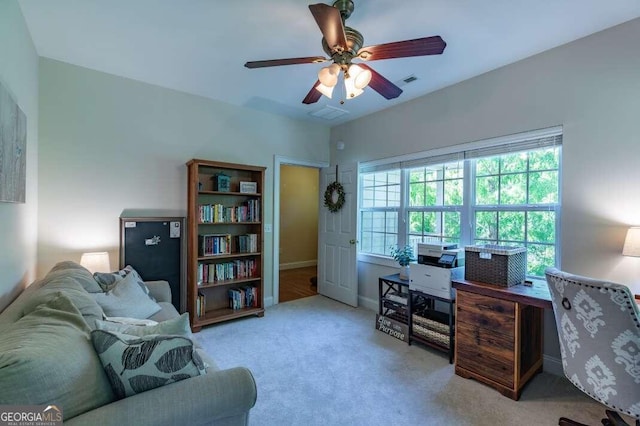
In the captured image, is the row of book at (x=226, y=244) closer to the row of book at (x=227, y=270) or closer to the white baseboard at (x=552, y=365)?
the row of book at (x=227, y=270)

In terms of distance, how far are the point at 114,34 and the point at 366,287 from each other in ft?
12.3

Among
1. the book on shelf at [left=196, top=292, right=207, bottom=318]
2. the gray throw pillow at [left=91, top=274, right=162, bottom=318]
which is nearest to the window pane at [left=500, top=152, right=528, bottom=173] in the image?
the gray throw pillow at [left=91, top=274, right=162, bottom=318]

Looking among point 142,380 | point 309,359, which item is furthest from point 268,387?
point 142,380

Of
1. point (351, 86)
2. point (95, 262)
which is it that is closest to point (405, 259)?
point (351, 86)

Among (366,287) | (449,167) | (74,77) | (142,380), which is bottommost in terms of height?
(366,287)

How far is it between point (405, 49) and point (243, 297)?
315cm

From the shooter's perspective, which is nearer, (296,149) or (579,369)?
(579,369)

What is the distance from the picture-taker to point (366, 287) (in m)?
3.99

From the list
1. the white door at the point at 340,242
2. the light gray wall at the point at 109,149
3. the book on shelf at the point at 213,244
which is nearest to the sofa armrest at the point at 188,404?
the book on shelf at the point at 213,244

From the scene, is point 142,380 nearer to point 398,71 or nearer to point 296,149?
point 398,71

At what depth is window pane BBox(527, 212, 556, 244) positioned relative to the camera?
250 cm

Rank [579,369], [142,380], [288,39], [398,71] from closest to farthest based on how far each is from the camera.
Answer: [142,380] < [579,369] < [288,39] < [398,71]

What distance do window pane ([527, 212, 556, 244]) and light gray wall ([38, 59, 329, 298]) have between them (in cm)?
327

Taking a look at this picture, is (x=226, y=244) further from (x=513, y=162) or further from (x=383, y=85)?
(x=513, y=162)
